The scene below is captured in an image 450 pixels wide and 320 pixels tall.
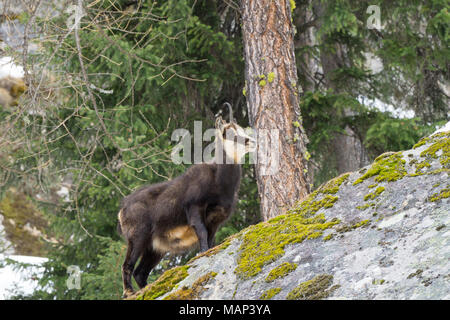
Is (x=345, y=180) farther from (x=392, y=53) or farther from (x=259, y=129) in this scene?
(x=392, y=53)

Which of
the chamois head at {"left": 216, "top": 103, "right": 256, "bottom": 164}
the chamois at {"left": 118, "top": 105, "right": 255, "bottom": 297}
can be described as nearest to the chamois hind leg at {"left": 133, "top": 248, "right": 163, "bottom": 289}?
the chamois at {"left": 118, "top": 105, "right": 255, "bottom": 297}

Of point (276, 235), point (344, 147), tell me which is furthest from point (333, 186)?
point (344, 147)

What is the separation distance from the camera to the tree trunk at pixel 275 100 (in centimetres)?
748

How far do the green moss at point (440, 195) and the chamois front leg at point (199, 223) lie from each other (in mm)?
3419

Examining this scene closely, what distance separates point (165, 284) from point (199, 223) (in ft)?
8.67

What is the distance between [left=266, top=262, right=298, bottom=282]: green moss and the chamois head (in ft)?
12.4

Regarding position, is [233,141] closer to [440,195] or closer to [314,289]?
[440,195]

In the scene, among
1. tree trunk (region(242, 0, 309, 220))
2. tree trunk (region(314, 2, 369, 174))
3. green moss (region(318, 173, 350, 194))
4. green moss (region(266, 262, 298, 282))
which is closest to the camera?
green moss (region(266, 262, 298, 282))

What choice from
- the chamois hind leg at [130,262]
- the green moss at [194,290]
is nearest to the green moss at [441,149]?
→ the green moss at [194,290]

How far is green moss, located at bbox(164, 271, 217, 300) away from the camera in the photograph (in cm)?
338

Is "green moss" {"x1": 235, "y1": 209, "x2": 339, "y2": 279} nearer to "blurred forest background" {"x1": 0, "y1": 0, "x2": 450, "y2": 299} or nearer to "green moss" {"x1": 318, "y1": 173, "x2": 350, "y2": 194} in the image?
"green moss" {"x1": 318, "y1": 173, "x2": 350, "y2": 194}
